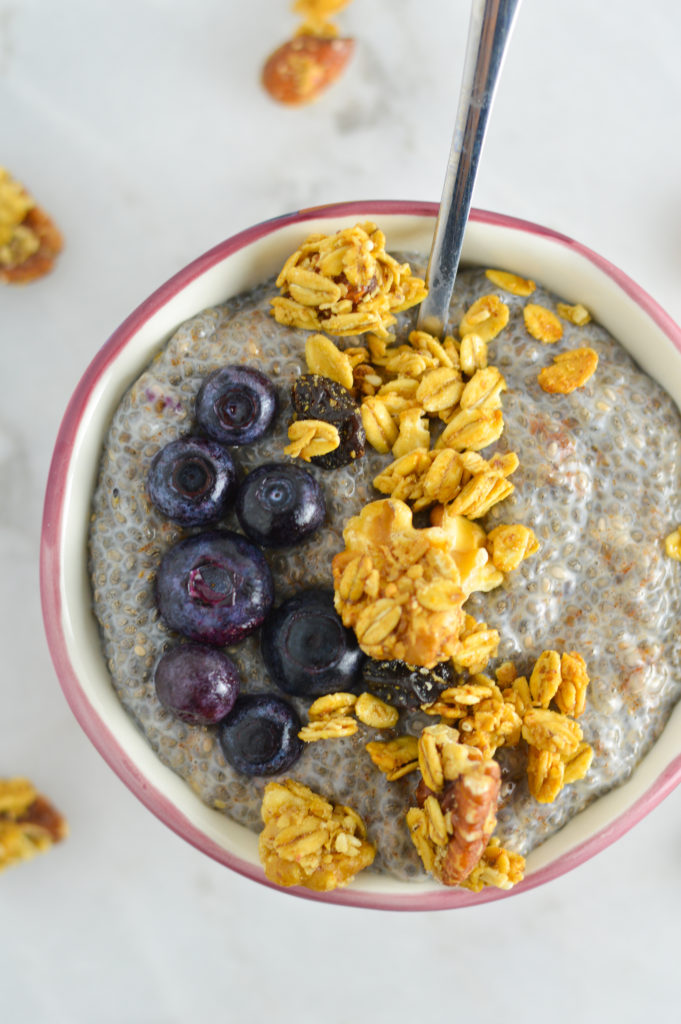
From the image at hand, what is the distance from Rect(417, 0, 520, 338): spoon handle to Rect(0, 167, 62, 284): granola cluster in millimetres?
470

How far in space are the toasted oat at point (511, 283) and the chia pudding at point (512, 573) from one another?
0.06m

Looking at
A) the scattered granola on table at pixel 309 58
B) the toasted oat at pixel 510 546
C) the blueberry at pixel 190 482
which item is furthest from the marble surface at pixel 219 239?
the toasted oat at pixel 510 546

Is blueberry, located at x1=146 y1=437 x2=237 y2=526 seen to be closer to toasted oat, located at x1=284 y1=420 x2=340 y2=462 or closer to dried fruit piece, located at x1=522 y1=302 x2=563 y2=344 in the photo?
toasted oat, located at x1=284 y1=420 x2=340 y2=462

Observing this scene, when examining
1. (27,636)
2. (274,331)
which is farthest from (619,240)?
(27,636)

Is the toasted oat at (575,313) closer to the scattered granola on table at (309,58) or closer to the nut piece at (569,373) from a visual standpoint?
the nut piece at (569,373)

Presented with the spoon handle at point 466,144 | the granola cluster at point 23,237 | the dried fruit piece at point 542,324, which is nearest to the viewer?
the spoon handle at point 466,144

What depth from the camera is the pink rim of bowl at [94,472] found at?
778mm

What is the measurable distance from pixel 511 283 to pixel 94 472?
435mm

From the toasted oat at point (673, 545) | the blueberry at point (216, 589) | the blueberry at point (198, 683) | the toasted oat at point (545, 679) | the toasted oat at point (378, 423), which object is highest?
the toasted oat at point (378, 423)

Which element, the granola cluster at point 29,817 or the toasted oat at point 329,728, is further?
the granola cluster at point 29,817

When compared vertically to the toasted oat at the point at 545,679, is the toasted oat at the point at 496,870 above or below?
below

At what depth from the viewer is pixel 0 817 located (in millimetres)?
1037

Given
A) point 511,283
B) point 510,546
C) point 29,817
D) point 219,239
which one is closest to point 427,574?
point 510,546

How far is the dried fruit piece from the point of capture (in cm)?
82
